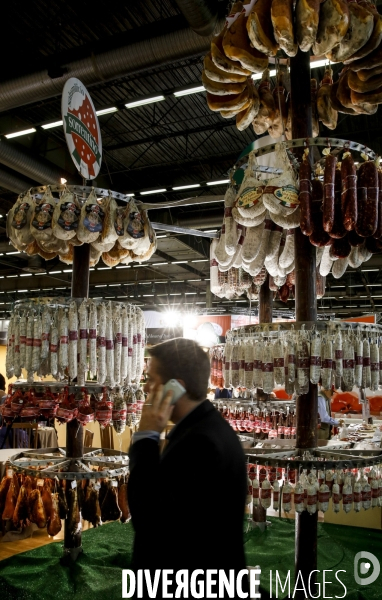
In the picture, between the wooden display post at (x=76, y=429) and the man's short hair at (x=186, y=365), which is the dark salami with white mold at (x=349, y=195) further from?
the wooden display post at (x=76, y=429)

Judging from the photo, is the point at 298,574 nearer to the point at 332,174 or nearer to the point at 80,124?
the point at 332,174

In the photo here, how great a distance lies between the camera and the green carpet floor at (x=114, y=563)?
118 inches

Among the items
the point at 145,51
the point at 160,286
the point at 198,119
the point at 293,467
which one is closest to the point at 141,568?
the point at 293,467

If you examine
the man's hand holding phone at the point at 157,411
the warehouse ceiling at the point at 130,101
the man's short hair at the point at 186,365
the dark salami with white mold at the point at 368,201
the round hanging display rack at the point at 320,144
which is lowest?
the man's hand holding phone at the point at 157,411

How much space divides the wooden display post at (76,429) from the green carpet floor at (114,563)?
11 cm

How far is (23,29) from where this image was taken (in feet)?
24.9

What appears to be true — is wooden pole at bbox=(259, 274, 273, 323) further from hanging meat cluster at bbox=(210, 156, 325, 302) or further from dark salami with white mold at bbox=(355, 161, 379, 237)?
dark salami with white mold at bbox=(355, 161, 379, 237)

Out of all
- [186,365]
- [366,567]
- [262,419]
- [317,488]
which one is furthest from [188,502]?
[262,419]

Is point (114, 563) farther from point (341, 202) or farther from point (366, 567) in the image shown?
point (341, 202)

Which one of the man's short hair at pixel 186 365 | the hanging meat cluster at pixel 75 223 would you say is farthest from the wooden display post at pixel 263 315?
the man's short hair at pixel 186 365

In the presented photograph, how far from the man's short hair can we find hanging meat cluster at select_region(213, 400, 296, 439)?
2573mm

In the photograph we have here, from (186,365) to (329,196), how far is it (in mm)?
1308

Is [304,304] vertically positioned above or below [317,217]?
below

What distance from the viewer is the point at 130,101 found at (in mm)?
7809
